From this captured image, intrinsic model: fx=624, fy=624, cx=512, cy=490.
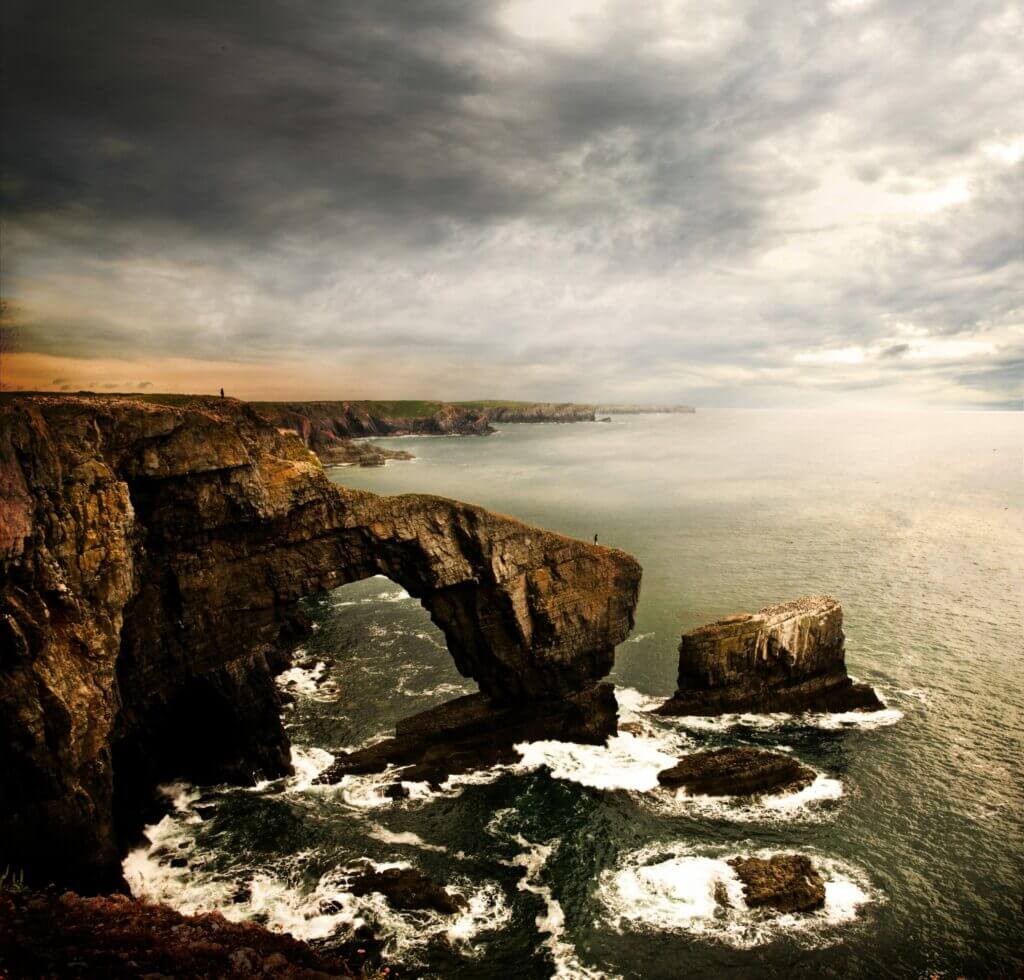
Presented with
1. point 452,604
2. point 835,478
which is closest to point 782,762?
point 452,604

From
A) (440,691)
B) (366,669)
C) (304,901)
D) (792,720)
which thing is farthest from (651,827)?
(366,669)

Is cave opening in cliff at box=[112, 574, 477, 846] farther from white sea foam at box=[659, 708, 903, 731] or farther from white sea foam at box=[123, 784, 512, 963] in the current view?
white sea foam at box=[659, 708, 903, 731]

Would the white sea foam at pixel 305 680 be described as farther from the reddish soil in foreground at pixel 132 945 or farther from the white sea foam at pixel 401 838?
the reddish soil in foreground at pixel 132 945

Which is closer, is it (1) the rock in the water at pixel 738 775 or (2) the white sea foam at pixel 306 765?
(1) the rock in the water at pixel 738 775

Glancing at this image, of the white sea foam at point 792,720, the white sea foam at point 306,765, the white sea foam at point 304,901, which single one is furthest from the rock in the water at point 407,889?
the white sea foam at point 792,720

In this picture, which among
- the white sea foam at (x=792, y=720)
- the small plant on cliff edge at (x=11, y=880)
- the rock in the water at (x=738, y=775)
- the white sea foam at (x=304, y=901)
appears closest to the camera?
the small plant on cliff edge at (x=11, y=880)

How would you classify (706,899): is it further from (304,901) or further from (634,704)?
(634,704)

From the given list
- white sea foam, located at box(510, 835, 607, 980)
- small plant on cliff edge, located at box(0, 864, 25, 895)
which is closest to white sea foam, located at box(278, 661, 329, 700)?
white sea foam, located at box(510, 835, 607, 980)

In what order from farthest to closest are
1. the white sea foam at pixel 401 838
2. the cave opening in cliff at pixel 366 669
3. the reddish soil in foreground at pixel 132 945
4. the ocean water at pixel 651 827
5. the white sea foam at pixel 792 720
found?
the cave opening in cliff at pixel 366 669
the white sea foam at pixel 792 720
the white sea foam at pixel 401 838
the ocean water at pixel 651 827
the reddish soil in foreground at pixel 132 945
